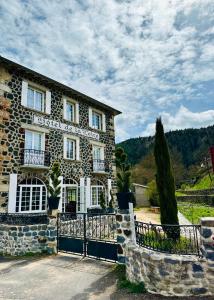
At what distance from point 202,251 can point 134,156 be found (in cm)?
5884

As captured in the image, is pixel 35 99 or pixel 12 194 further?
pixel 35 99

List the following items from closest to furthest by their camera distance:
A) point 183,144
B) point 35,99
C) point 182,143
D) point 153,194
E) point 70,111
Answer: point 35,99, point 70,111, point 153,194, point 183,144, point 182,143

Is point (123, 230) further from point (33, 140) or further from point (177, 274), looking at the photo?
point (33, 140)

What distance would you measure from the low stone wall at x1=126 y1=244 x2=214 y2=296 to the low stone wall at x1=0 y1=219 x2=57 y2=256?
488cm

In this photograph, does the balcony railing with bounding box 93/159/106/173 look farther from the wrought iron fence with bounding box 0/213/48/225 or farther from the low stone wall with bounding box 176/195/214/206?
the low stone wall with bounding box 176/195/214/206

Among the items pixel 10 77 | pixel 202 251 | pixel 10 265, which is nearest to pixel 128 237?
pixel 202 251

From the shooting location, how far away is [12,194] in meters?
12.4

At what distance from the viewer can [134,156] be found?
63.5 metres

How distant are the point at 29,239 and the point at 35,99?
9.01m

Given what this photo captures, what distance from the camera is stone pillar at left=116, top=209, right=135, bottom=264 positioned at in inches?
269

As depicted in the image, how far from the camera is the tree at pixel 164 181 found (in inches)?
362

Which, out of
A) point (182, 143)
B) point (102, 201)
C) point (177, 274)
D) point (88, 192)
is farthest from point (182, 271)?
point (182, 143)

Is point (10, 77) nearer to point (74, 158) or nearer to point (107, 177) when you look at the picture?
point (74, 158)

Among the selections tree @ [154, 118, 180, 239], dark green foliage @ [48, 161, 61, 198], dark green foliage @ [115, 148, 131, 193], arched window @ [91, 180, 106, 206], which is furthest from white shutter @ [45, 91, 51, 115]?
dark green foliage @ [115, 148, 131, 193]
